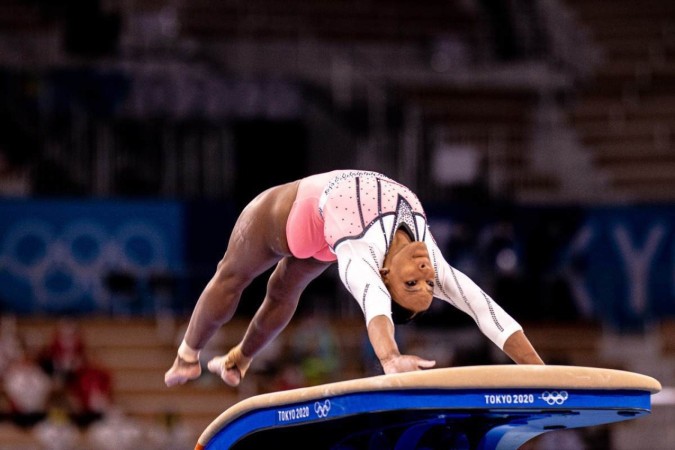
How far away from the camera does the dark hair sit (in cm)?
427

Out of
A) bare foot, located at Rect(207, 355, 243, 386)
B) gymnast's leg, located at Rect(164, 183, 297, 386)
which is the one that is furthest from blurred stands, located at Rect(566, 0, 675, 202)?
gymnast's leg, located at Rect(164, 183, 297, 386)

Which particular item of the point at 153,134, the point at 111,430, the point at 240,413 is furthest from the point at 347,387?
the point at 153,134

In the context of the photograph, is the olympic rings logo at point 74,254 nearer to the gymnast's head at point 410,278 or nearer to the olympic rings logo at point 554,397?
the gymnast's head at point 410,278

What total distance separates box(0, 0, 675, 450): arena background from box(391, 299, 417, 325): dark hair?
5.90 m

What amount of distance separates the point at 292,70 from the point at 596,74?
388cm

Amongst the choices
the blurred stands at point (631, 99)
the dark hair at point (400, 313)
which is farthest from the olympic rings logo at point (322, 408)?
the blurred stands at point (631, 99)

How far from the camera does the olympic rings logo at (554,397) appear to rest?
12.1 feet

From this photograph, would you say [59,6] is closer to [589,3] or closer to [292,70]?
[292,70]

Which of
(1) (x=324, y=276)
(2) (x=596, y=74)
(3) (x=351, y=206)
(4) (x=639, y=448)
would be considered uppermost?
(2) (x=596, y=74)

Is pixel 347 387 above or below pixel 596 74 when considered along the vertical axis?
below

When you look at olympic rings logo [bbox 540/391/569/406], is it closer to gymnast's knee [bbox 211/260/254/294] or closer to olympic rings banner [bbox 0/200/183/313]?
gymnast's knee [bbox 211/260/254/294]

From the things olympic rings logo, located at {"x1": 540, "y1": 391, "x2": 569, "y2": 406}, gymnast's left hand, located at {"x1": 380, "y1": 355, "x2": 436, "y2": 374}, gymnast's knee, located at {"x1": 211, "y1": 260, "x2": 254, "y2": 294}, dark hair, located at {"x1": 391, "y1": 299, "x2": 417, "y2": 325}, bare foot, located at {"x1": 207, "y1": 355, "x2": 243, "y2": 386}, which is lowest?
bare foot, located at {"x1": 207, "y1": 355, "x2": 243, "y2": 386}

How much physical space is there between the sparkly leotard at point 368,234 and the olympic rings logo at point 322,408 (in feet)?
1.16

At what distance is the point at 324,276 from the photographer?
11.9 m
